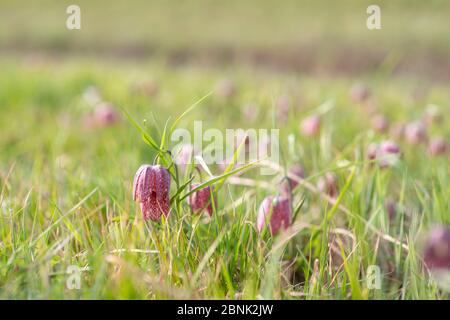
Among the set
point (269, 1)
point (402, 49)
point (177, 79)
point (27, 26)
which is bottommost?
point (177, 79)

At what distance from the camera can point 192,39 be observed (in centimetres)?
954

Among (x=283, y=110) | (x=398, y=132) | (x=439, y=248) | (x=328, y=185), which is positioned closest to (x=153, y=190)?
(x=439, y=248)

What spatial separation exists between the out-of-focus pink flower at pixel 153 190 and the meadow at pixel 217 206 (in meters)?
0.02

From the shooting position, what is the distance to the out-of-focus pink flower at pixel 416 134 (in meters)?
2.01

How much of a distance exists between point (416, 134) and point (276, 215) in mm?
1061

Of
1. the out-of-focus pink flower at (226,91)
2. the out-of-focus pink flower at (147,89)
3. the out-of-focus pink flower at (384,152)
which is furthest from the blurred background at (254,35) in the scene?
the out-of-focus pink flower at (384,152)

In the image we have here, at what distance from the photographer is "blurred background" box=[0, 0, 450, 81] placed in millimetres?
8219

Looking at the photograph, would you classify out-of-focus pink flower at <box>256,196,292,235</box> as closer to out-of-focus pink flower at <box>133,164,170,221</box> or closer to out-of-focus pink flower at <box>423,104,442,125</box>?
out-of-focus pink flower at <box>133,164,170,221</box>

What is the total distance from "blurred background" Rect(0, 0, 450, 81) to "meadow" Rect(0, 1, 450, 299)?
417 cm

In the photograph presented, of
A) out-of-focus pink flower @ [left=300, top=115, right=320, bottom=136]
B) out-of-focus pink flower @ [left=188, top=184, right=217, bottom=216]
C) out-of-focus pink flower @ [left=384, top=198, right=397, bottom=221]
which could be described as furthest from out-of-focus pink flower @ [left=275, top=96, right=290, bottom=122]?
out-of-focus pink flower @ [left=188, top=184, right=217, bottom=216]

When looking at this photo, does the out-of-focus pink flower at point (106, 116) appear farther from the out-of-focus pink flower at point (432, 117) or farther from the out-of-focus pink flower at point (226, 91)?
the out-of-focus pink flower at point (432, 117)
